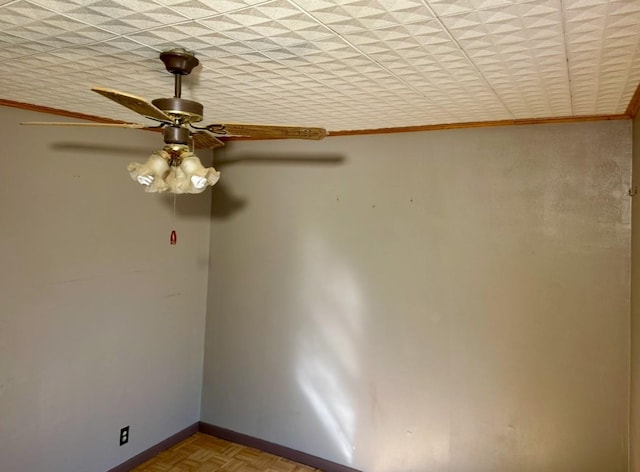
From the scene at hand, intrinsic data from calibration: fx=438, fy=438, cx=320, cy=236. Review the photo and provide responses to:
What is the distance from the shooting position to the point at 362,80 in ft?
6.21

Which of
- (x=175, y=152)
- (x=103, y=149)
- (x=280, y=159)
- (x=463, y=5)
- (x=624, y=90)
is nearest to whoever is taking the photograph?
(x=463, y=5)

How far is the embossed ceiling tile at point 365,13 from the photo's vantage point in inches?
48.3

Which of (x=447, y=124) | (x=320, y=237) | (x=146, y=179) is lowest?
(x=320, y=237)

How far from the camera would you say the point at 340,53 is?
159 cm

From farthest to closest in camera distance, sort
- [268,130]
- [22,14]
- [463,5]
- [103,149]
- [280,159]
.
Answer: [280,159] < [103,149] < [268,130] < [22,14] < [463,5]

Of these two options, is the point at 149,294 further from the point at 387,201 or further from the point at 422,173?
the point at 422,173

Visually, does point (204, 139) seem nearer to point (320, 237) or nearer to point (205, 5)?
point (205, 5)

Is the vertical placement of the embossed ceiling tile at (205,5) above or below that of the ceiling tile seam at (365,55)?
below

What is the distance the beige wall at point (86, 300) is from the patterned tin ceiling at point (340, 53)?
463mm

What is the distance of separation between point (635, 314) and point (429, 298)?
108 centimetres

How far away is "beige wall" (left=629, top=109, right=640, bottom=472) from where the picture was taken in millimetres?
2090

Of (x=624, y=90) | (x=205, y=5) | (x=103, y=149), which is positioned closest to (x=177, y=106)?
(x=205, y=5)

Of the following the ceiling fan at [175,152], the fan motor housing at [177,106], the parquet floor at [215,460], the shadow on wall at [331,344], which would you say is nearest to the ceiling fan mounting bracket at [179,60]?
the ceiling fan at [175,152]

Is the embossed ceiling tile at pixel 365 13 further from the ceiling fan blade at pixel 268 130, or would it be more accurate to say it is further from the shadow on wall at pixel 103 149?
the shadow on wall at pixel 103 149
